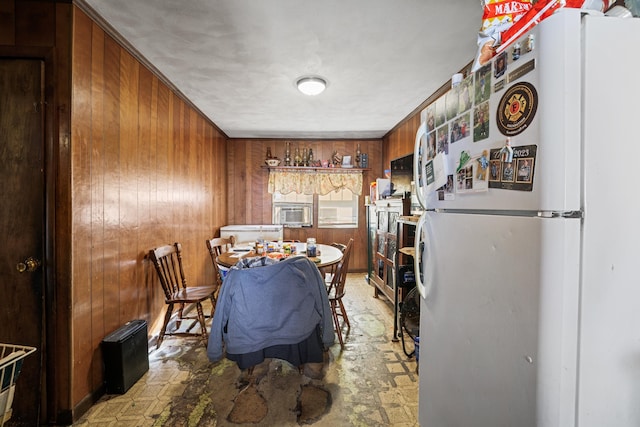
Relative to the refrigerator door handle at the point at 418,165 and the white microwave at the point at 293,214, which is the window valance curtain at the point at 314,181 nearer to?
the white microwave at the point at 293,214

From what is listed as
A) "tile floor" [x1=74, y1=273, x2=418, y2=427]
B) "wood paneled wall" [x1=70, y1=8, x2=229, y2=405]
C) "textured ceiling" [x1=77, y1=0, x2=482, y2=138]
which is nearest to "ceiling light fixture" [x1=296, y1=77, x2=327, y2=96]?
"textured ceiling" [x1=77, y1=0, x2=482, y2=138]

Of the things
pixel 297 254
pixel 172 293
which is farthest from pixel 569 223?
pixel 172 293

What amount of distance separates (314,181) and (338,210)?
2.30ft

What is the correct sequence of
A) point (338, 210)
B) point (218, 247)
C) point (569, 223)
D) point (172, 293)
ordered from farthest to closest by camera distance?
1. point (338, 210)
2. point (218, 247)
3. point (172, 293)
4. point (569, 223)

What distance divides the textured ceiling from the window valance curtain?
5.40 ft

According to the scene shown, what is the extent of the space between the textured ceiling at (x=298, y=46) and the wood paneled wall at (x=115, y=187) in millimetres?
278

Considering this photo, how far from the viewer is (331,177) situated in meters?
5.00

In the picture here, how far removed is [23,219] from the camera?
5.36ft

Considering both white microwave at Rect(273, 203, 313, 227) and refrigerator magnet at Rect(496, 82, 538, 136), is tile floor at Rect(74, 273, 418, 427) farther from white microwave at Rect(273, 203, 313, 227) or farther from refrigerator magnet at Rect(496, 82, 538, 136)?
white microwave at Rect(273, 203, 313, 227)

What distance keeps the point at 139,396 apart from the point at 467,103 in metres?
2.52

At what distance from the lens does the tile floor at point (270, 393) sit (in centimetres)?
168

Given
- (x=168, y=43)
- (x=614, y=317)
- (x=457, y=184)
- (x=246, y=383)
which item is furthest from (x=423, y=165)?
(x=168, y=43)

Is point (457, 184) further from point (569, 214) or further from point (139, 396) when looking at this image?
point (139, 396)

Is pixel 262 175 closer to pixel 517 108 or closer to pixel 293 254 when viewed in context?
pixel 293 254
